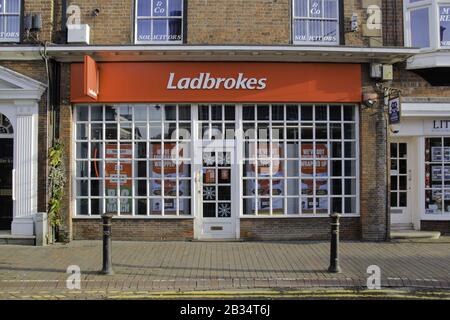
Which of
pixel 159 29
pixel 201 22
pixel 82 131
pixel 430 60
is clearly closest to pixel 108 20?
pixel 159 29

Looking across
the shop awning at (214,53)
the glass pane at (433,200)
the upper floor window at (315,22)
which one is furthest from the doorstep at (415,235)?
the upper floor window at (315,22)

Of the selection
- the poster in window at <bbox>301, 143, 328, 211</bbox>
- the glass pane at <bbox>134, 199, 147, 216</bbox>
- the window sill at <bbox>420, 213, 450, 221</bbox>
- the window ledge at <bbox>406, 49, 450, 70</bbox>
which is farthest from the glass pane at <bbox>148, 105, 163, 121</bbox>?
the window sill at <bbox>420, 213, 450, 221</bbox>

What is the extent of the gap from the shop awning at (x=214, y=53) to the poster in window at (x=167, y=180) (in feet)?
7.40

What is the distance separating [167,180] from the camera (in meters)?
12.3

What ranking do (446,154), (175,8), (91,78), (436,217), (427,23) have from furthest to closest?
(446,154)
(436,217)
(427,23)
(175,8)
(91,78)

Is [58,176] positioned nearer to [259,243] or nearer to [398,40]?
[259,243]

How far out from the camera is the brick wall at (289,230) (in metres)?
12.2

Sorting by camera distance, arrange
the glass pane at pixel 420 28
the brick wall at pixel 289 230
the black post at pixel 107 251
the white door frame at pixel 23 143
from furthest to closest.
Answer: the glass pane at pixel 420 28, the brick wall at pixel 289 230, the white door frame at pixel 23 143, the black post at pixel 107 251

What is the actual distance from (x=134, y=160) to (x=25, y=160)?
257cm

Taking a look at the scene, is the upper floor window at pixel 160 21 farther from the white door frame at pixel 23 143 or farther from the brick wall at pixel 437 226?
the brick wall at pixel 437 226

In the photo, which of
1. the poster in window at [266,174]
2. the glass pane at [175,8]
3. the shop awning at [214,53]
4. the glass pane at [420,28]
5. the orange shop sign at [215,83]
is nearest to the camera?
the shop awning at [214,53]

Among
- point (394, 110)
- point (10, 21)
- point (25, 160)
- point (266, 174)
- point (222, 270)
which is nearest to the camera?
point (222, 270)

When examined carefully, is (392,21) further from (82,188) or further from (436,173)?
(82,188)

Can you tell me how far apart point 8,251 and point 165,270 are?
4072 millimetres
